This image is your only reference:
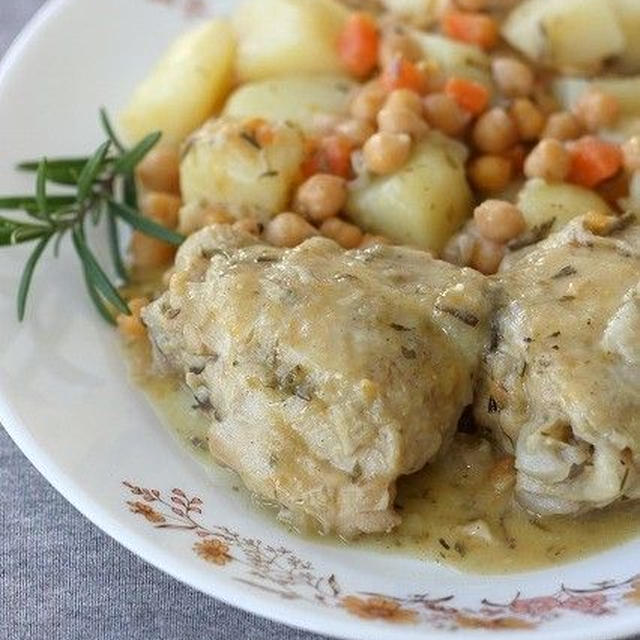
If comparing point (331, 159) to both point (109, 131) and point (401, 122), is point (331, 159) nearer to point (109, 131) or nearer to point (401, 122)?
point (401, 122)

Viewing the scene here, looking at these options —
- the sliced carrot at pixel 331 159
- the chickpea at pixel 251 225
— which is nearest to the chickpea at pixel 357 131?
the sliced carrot at pixel 331 159

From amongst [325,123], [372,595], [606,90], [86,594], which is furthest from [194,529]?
[606,90]

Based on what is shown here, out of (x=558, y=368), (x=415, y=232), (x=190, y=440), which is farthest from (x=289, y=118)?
(x=558, y=368)

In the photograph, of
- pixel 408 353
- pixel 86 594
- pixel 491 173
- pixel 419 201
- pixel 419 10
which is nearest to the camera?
pixel 408 353

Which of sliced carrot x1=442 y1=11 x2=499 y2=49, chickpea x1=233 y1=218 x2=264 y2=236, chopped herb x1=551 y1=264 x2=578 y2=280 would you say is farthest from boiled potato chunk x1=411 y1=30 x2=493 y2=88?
chopped herb x1=551 y1=264 x2=578 y2=280

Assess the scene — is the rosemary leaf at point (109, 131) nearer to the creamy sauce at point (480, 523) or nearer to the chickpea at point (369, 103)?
the chickpea at point (369, 103)

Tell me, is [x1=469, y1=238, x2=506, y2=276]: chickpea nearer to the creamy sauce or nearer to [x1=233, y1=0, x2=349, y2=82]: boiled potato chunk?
the creamy sauce
